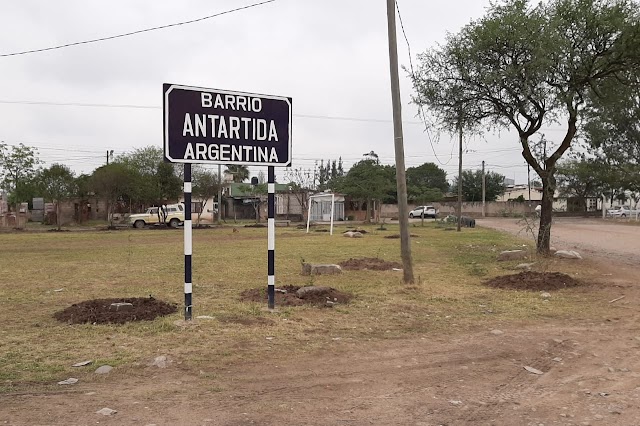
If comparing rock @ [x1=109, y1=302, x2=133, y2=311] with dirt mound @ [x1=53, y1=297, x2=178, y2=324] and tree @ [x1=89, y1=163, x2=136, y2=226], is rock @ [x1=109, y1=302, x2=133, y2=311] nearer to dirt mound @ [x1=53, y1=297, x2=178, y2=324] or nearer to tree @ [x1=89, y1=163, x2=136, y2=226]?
dirt mound @ [x1=53, y1=297, x2=178, y2=324]

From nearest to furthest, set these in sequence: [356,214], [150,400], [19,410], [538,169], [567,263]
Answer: [19,410], [150,400], [567,263], [538,169], [356,214]

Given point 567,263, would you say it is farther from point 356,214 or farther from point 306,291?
point 356,214

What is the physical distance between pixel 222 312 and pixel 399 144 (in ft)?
16.8

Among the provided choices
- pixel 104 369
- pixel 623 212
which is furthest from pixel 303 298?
pixel 623 212

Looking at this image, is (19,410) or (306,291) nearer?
(19,410)

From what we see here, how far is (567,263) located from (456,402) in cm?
1191

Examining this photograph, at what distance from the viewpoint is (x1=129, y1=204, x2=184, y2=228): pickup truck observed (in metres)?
43.7

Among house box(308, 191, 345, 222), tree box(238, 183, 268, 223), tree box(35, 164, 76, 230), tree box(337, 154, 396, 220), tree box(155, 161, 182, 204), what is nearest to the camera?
tree box(35, 164, 76, 230)

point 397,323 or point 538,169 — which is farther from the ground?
point 538,169

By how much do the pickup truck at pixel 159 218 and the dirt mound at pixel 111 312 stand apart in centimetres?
3601

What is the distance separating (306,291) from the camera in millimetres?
9375

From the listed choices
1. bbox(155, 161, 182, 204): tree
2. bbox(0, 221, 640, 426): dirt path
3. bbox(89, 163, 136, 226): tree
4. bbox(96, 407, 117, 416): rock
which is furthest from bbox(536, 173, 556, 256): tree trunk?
bbox(155, 161, 182, 204): tree

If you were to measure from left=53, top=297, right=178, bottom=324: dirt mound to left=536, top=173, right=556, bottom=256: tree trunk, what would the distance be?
11.4m

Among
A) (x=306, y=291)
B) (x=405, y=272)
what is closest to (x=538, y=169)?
(x=405, y=272)
